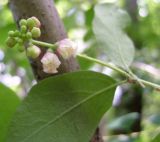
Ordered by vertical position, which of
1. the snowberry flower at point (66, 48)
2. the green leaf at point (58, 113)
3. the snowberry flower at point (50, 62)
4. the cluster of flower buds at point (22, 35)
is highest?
the cluster of flower buds at point (22, 35)

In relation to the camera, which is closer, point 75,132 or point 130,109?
point 75,132

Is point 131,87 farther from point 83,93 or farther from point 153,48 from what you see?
point 83,93

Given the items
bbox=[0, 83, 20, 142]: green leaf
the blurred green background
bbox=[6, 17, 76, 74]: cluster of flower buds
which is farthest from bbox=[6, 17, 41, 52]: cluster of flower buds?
the blurred green background

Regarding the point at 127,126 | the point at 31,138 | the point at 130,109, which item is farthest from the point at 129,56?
the point at 130,109

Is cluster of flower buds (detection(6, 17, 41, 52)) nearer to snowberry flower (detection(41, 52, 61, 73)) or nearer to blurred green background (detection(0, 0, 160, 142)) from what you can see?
snowberry flower (detection(41, 52, 61, 73))

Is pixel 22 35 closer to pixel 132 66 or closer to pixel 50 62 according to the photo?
pixel 50 62

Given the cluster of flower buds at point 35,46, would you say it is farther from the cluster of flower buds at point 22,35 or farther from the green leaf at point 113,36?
the green leaf at point 113,36

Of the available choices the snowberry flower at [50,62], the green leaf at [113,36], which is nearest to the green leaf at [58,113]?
the snowberry flower at [50,62]
